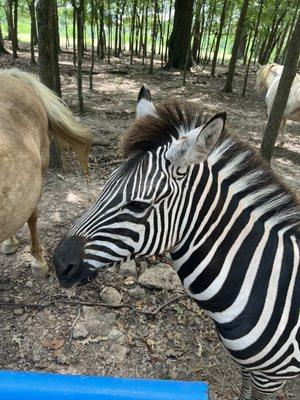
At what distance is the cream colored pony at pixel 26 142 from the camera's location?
3025 millimetres

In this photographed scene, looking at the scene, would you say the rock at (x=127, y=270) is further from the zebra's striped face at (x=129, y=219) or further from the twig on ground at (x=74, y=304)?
the zebra's striped face at (x=129, y=219)

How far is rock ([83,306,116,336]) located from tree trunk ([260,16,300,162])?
9.79ft

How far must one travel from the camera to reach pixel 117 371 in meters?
2.97

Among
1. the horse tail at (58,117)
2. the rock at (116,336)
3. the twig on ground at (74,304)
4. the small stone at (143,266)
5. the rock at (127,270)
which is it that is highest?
the horse tail at (58,117)

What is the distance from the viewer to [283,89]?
422 cm

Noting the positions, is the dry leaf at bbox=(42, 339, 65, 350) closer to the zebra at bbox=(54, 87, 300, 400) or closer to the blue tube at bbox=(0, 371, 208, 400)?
the zebra at bbox=(54, 87, 300, 400)

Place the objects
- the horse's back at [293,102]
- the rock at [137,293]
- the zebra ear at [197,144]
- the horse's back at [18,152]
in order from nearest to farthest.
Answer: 1. the zebra ear at [197,144]
2. the horse's back at [18,152]
3. the rock at [137,293]
4. the horse's back at [293,102]

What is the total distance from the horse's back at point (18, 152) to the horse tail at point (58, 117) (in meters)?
0.18

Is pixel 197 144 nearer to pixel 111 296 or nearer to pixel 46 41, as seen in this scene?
pixel 111 296

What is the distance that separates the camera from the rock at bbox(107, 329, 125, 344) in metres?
3.20

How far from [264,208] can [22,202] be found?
7.30ft

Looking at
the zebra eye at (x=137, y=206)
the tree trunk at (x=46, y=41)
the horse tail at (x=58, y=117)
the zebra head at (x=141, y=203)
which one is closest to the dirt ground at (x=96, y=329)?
the zebra head at (x=141, y=203)

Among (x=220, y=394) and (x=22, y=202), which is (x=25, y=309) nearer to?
(x=22, y=202)

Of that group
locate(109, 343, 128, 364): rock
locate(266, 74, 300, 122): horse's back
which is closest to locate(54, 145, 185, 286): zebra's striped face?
locate(109, 343, 128, 364): rock
